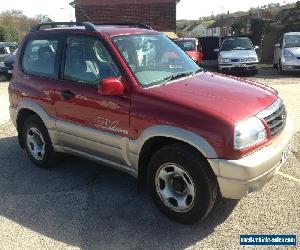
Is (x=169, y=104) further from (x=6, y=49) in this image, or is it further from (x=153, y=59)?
(x=6, y=49)

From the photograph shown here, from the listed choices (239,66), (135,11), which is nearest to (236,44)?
(239,66)

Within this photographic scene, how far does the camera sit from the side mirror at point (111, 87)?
3883mm

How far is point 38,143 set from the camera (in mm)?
5512

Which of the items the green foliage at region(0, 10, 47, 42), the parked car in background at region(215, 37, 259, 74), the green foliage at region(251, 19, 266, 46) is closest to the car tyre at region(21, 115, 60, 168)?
the parked car in background at region(215, 37, 259, 74)

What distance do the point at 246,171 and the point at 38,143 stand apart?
10.7 ft

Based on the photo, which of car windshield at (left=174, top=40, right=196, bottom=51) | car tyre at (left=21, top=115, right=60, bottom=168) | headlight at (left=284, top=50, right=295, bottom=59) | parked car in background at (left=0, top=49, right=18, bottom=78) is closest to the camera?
car tyre at (left=21, top=115, right=60, bottom=168)

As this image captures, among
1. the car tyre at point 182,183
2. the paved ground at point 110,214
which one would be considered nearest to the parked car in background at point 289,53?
the paved ground at point 110,214

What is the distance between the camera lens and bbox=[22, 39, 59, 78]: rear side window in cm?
501

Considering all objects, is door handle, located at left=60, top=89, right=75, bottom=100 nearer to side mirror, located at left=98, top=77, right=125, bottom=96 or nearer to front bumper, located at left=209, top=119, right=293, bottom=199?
side mirror, located at left=98, top=77, right=125, bottom=96

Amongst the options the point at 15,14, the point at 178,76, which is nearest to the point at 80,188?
the point at 178,76

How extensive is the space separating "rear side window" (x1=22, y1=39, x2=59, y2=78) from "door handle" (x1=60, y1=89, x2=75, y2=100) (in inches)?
14.9

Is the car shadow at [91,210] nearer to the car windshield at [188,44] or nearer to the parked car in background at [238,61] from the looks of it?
the parked car in background at [238,61]

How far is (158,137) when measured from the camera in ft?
12.8

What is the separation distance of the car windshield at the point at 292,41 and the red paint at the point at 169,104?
1190 centimetres
